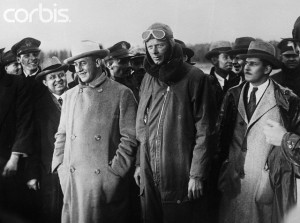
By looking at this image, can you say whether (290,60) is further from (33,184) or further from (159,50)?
(33,184)

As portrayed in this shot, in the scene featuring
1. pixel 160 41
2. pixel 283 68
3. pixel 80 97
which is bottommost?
pixel 80 97

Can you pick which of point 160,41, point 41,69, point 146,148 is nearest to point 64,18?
point 41,69

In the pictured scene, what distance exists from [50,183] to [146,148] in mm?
1016

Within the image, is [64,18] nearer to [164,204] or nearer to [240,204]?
[164,204]

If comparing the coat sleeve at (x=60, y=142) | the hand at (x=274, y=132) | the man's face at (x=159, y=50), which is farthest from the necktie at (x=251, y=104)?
the coat sleeve at (x=60, y=142)

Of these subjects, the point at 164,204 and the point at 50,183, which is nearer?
the point at 164,204

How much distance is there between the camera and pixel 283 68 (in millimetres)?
3324

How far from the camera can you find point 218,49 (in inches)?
136

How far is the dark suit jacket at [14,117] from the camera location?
150 inches

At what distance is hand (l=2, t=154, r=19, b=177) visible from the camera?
3805mm

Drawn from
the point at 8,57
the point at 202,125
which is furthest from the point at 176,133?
the point at 8,57

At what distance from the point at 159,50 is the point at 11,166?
66.0 inches

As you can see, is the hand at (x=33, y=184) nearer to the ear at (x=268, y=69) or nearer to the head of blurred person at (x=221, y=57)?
the head of blurred person at (x=221, y=57)

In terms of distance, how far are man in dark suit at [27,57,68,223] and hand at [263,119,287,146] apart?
5.73 ft
